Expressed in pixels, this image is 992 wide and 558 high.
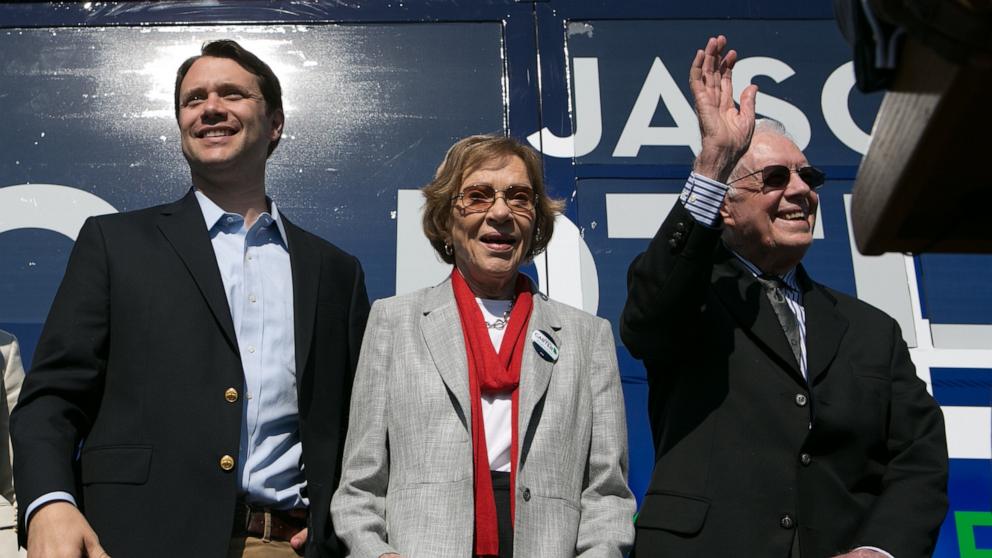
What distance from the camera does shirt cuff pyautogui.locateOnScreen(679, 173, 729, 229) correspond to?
2.39 meters

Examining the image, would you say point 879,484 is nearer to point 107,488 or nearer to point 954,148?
point 107,488

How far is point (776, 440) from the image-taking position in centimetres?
250

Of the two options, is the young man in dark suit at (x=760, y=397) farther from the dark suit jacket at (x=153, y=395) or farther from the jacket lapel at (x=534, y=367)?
the dark suit jacket at (x=153, y=395)

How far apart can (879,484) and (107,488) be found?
162 centimetres

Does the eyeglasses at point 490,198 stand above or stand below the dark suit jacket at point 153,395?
above

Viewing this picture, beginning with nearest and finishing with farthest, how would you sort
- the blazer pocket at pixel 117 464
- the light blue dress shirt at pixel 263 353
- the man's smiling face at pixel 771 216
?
the blazer pocket at pixel 117 464 → the light blue dress shirt at pixel 263 353 → the man's smiling face at pixel 771 216

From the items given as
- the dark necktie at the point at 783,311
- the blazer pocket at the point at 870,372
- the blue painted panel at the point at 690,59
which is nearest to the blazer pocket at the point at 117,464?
the dark necktie at the point at 783,311

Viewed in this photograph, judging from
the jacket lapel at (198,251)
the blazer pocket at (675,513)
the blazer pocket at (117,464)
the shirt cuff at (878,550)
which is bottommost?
the shirt cuff at (878,550)

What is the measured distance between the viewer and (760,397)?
254 centimetres

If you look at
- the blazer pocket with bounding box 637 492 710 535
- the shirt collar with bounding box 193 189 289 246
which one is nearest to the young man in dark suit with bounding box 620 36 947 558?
the blazer pocket with bounding box 637 492 710 535

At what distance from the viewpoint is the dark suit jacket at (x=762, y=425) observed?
7.97ft

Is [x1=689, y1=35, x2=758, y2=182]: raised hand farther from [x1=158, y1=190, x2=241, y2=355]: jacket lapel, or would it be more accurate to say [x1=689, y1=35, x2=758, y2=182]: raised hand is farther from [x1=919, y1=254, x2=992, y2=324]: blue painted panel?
[x1=919, y1=254, x2=992, y2=324]: blue painted panel

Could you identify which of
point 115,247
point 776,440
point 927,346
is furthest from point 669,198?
point 115,247

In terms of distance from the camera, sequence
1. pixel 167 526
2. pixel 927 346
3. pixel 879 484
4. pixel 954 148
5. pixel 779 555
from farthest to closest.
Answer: pixel 927 346
pixel 879 484
pixel 779 555
pixel 167 526
pixel 954 148
